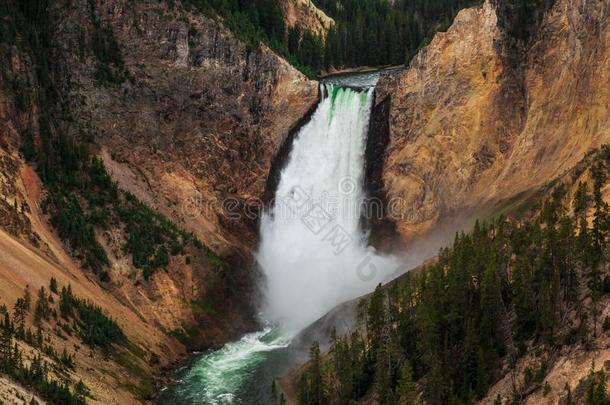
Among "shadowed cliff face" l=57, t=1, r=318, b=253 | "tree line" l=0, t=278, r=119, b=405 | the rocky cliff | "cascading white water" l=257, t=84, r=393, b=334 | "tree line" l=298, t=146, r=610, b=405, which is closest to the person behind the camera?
"tree line" l=298, t=146, r=610, b=405

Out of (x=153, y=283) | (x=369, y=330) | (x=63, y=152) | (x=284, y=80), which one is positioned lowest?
(x=369, y=330)

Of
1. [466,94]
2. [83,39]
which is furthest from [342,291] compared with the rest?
[83,39]

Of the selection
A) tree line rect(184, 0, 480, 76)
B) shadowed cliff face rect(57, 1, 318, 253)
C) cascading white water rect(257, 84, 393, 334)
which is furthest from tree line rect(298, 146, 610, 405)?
tree line rect(184, 0, 480, 76)

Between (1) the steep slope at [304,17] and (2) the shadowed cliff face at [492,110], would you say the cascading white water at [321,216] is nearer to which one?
(2) the shadowed cliff face at [492,110]

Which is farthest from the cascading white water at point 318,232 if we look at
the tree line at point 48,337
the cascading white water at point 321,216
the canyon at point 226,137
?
the tree line at point 48,337

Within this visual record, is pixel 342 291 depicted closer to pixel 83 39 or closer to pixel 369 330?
pixel 369 330

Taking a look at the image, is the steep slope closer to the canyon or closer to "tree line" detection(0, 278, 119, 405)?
the canyon
